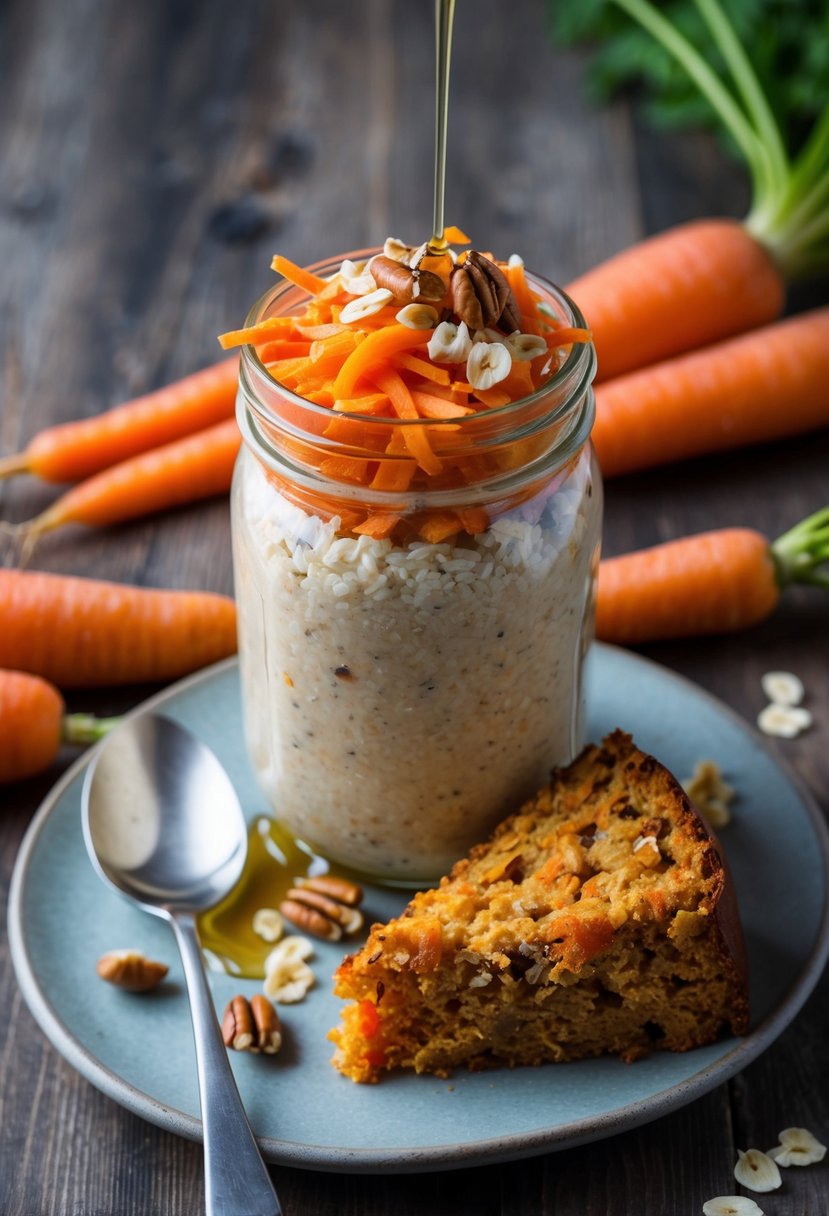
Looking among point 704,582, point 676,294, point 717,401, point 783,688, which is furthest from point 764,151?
point 783,688

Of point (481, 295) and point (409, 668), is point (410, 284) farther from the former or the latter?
point (409, 668)

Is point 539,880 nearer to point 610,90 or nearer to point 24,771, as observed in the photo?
point 24,771

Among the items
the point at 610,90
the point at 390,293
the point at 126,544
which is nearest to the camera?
the point at 390,293

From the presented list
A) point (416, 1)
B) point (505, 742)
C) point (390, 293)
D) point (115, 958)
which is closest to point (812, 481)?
A: point (505, 742)

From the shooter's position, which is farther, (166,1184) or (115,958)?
(115,958)

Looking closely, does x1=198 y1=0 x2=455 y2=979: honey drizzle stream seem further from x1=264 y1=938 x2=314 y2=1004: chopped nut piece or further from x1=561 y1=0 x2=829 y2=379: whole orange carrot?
x1=561 y1=0 x2=829 y2=379: whole orange carrot

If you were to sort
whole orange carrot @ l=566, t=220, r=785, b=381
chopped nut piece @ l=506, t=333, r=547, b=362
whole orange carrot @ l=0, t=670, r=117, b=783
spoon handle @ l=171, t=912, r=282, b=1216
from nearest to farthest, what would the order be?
spoon handle @ l=171, t=912, r=282, b=1216, chopped nut piece @ l=506, t=333, r=547, b=362, whole orange carrot @ l=0, t=670, r=117, b=783, whole orange carrot @ l=566, t=220, r=785, b=381

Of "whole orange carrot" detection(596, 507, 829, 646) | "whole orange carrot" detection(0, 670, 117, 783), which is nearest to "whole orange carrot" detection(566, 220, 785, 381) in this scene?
"whole orange carrot" detection(596, 507, 829, 646)
